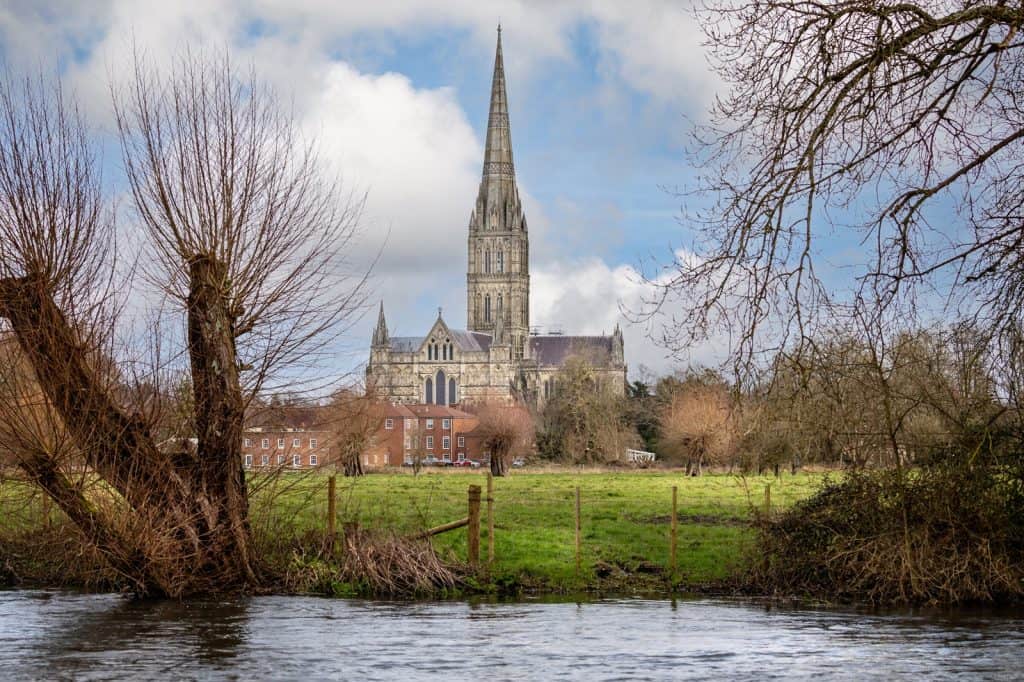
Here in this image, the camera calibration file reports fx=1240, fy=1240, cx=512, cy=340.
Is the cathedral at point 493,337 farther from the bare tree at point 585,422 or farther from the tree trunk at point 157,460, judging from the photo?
the tree trunk at point 157,460

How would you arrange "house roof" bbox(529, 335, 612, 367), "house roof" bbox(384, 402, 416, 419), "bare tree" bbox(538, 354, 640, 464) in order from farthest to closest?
"house roof" bbox(529, 335, 612, 367)
"house roof" bbox(384, 402, 416, 419)
"bare tree" bbox(538, 354, 640, 464)

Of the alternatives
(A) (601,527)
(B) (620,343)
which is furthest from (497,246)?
(A) (601,527)

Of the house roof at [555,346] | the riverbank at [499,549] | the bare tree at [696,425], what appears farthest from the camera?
the house roof at [555,346]

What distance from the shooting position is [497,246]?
19088cm

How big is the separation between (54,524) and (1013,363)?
14801mm

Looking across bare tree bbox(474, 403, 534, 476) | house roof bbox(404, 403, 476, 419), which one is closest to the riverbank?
bare tree bbox(474, 403, 534, 476)

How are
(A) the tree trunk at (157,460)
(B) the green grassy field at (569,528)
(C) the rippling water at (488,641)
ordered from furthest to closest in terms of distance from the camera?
(B) the green grassy field at (569,528) < (A) the tree trunk at (157,460) < (C) the rippling water at (488,641)

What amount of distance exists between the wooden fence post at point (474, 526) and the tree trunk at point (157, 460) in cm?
357

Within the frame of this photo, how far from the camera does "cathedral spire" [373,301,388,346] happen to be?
17450cm

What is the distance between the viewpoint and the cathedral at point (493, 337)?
174m

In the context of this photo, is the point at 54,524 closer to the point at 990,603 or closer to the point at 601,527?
the point at 601,527

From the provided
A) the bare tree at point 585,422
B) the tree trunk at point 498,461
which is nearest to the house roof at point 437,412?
the bare tree at point 585,422

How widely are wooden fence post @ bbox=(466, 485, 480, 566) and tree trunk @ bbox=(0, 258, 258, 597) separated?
3575 mm

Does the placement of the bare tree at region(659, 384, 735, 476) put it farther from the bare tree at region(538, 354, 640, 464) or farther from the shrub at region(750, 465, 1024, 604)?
the shrub at region(750, 465, 1024, 604)
